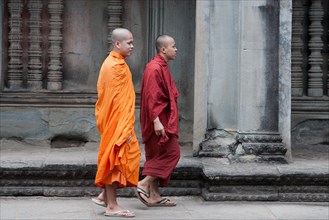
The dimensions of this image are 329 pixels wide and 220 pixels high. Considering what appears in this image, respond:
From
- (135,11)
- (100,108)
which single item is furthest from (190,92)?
(100,108)

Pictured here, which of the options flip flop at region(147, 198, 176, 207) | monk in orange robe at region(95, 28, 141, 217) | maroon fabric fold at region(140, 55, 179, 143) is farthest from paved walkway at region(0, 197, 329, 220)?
maroon fabric fold at region(140, 55, 179, 143)

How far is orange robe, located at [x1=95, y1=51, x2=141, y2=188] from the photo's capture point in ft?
26.6

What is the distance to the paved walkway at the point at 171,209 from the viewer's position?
27.3 ft

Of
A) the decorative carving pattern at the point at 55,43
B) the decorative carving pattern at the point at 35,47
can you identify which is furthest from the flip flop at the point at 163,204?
the decorative carving pattern at the point at 35,47

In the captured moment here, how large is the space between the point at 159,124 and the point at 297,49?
320 cm

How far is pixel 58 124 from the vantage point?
10945 millimetres

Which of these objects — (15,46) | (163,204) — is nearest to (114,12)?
(15,46)

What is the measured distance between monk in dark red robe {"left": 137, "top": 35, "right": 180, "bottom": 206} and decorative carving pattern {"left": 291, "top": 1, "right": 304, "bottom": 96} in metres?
2.79

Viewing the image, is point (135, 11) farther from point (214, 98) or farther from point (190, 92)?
point (214, 98)

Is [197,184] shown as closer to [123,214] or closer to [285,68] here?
[123,214]

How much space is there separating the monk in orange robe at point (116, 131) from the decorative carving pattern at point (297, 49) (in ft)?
11.3

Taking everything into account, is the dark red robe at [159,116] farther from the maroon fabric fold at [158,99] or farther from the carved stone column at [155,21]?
the carved stone column at [155,21]

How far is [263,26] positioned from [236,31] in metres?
0.34

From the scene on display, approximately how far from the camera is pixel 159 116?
8.70 meters
